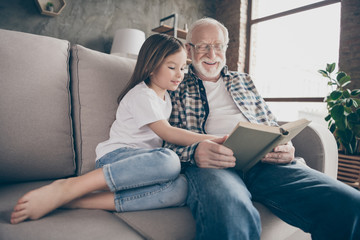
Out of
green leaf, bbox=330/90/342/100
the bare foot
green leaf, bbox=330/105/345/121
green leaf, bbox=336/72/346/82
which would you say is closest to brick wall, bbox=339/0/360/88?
green leaf, bbox=336/72/346/82

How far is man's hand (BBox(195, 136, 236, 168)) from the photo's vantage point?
80cm

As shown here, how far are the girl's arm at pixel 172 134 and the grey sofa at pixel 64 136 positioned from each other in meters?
0.27

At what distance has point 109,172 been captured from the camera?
29.7 inches

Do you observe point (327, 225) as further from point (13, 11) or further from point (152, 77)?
point (13, 11)

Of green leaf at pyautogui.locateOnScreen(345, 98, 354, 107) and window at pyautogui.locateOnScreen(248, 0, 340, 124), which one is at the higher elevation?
window at pyautogui.locateOnScreen(248, 0, 340, 124)

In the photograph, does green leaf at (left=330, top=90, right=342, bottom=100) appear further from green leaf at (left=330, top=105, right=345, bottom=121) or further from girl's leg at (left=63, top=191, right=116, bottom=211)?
girl's leg at (left=63, top=191, right=116, bottom=211)

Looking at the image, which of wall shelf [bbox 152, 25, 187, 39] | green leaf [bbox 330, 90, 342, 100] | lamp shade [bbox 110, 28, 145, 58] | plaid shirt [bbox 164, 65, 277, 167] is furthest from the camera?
wall shelf [bbox 152, 25, 187, 39]

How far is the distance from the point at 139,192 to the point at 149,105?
1.10 ft

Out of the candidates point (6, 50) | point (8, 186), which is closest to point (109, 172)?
point (8, 186)

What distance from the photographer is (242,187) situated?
80 cm

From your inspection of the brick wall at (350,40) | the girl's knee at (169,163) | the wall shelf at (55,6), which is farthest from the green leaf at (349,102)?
the wall shelf at (55,6)

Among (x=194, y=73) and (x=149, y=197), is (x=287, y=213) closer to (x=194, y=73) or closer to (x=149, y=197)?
(x=149, y=197)

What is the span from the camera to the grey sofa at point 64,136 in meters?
0.68

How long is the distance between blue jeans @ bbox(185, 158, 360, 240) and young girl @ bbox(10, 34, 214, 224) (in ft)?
0.34
